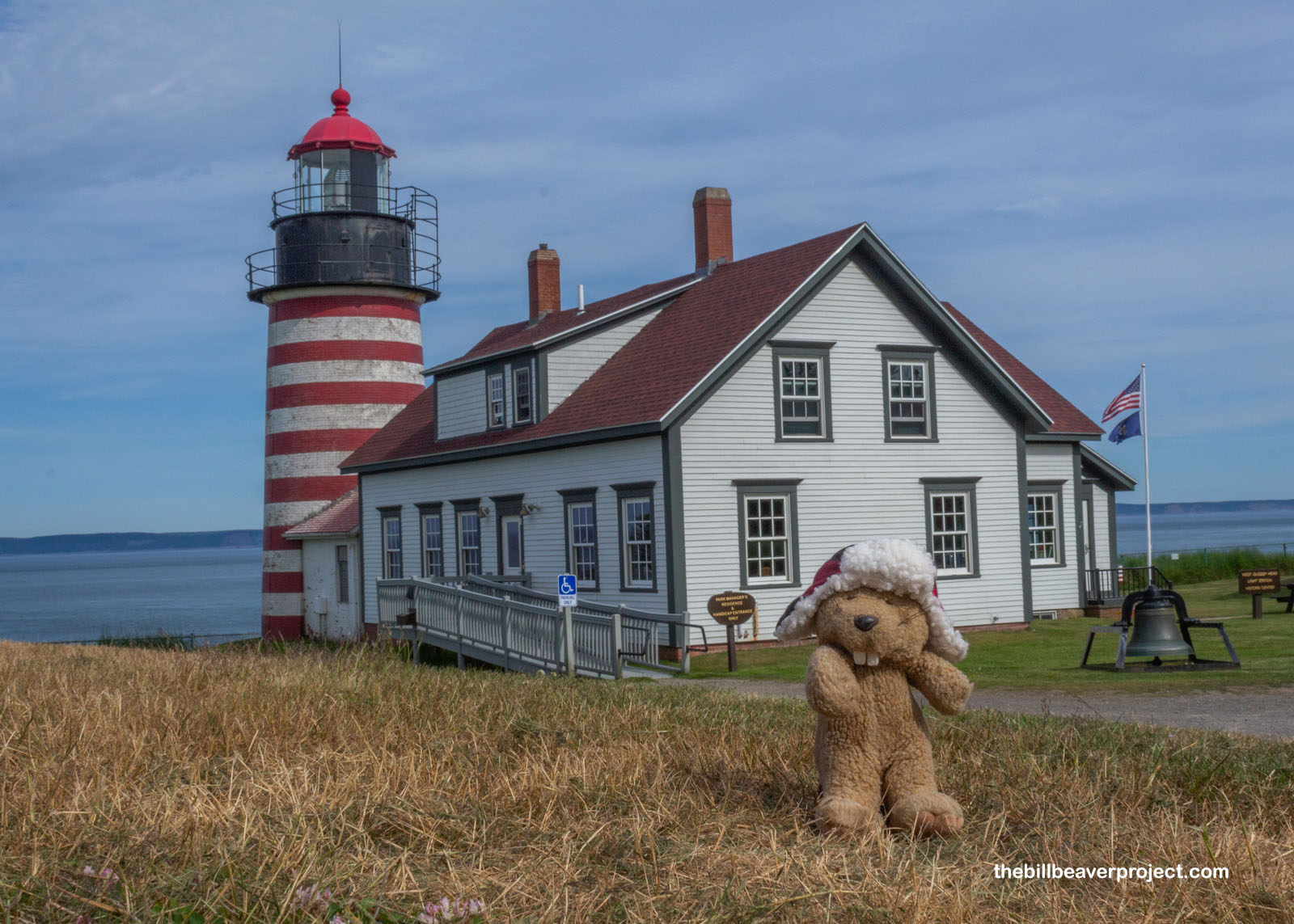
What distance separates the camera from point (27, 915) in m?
4.31

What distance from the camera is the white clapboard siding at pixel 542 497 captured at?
22.0 m

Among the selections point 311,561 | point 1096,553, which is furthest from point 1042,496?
point 311,561

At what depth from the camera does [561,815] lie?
20.3 ft

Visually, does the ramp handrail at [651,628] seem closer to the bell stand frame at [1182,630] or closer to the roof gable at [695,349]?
the roof gable at [695,349]

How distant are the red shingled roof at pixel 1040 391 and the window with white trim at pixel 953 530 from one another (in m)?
3.60

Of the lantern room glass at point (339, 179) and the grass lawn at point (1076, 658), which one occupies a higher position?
the lantern room glass at point (339, 179)

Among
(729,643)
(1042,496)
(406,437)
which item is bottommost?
(729,643)

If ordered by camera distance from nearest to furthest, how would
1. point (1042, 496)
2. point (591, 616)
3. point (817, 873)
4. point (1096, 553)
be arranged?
point (817, 873), point (591, 616), point (1042, 496), point (1096, 553)

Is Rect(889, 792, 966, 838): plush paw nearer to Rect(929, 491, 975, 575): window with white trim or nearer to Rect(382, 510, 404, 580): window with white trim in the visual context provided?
Rect(929, 491, 975, 575): window with white trim

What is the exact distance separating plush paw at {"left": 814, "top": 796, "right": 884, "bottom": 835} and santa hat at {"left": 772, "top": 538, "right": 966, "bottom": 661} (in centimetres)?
80

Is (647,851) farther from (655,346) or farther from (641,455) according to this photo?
(655,346)

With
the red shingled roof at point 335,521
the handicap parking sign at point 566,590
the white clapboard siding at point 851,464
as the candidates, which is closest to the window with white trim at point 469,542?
the red shingled roof at point 335,521

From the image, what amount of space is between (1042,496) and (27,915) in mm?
25000

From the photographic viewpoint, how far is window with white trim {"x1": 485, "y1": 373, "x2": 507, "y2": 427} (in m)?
26.1
